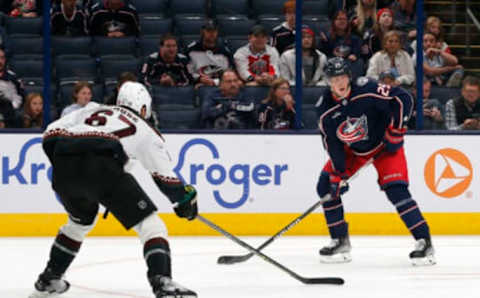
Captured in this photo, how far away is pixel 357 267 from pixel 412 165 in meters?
1.76

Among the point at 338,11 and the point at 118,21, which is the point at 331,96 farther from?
the point at 118,21

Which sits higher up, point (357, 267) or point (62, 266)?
point (62, 266)

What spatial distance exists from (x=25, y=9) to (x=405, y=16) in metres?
2.94

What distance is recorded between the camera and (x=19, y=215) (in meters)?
6.87

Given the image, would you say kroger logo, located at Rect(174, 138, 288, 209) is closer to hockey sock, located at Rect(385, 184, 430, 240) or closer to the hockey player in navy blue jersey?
the hockey player in navy blue jersey

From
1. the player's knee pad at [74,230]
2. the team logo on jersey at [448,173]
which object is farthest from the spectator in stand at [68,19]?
the player's knee pad at [74,230]

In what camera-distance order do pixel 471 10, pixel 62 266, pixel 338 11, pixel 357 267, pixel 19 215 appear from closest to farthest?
pixel 62 266 → pixel 357 267 → pixel 19 215 → pixel 338 11 → pixel 471 10

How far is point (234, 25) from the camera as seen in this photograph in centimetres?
764

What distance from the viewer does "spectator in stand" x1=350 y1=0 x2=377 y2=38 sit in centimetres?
745

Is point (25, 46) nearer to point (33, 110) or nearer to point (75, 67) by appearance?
point (75, 67)

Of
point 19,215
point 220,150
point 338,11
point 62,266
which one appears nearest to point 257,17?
point 338,11

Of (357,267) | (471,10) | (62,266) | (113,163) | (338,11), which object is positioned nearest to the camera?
(113,163)

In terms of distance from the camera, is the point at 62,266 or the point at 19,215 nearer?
the point at 62,266

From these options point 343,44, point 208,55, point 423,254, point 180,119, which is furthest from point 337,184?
point 208,55
